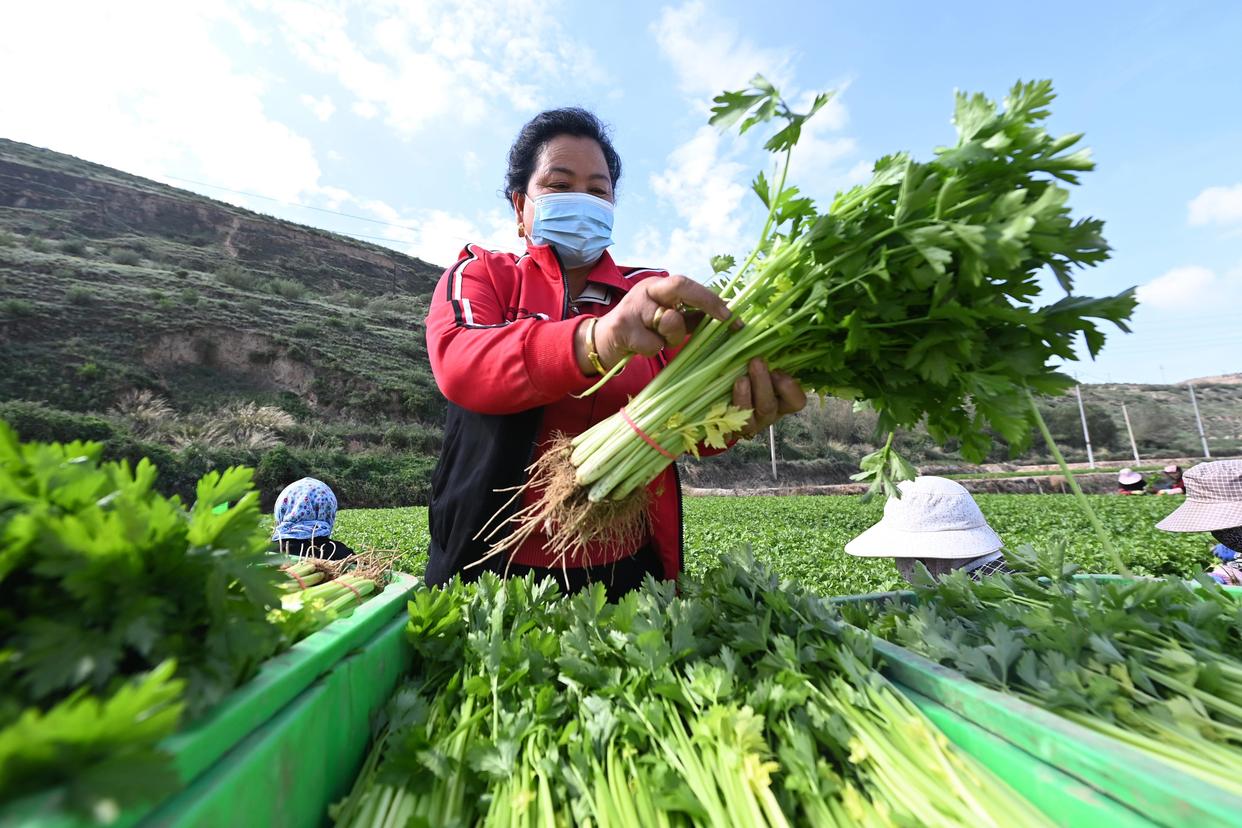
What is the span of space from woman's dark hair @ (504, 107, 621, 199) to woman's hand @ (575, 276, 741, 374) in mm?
1398

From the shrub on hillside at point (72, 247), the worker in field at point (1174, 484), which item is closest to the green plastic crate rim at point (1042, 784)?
the worker in field at point (1174, 484)

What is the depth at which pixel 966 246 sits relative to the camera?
1.33 metres

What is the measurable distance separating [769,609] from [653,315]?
88cm

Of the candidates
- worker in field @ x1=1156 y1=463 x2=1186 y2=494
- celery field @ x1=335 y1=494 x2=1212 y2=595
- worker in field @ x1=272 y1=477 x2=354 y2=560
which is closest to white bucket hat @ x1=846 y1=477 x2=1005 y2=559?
celery field @ x1=335 y1=494 x2=1212 y2=595

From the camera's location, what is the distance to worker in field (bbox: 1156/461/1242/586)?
416 cm

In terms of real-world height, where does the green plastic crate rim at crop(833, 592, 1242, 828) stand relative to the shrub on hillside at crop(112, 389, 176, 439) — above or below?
below

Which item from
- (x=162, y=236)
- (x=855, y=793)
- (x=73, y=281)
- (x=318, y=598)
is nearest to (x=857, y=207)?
(x=855, y=793)

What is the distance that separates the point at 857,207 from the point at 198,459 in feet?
97.3

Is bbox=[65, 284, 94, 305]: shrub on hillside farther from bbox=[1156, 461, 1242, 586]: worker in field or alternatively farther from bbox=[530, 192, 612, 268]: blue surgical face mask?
bbox=[1156, 461, 1242, 586]: worker in field

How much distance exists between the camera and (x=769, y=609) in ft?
4.64

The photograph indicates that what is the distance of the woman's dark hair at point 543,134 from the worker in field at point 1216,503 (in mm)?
4733

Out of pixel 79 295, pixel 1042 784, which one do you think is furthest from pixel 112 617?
pixel 79 295

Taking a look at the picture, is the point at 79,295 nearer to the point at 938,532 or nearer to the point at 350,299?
the point at 350,299

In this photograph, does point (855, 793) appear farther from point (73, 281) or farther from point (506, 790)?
point (73, 281)
